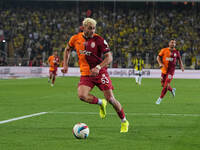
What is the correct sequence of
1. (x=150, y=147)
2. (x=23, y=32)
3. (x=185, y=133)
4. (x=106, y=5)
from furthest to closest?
(x=106, y=5) < (x=23, y=32) < (x=185, y=133) < (x=150, y=147)

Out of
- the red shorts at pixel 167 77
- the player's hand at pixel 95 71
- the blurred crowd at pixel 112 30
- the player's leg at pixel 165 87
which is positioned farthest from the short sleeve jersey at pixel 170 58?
the blurred crowd at pixel 112 30

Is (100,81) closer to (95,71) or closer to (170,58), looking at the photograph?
(95,71)

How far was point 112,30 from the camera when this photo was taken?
46719mm

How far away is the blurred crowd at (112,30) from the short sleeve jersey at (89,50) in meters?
32.0

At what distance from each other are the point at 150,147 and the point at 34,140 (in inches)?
81.6

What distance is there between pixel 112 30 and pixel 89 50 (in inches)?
1527

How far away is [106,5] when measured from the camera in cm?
5128

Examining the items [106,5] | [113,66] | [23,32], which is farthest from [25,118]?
[106,5]

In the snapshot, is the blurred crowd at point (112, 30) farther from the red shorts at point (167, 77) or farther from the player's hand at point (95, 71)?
the player's hand at point (95, 71)

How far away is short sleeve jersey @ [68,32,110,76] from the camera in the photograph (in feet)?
26.8

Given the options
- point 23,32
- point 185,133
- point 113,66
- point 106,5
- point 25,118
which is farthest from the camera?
point 106,5

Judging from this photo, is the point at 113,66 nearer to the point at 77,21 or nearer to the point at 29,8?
the point at 77,21

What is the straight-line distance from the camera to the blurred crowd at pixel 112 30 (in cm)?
4175

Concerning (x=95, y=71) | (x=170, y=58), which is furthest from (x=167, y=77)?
(x=95, y=71)
